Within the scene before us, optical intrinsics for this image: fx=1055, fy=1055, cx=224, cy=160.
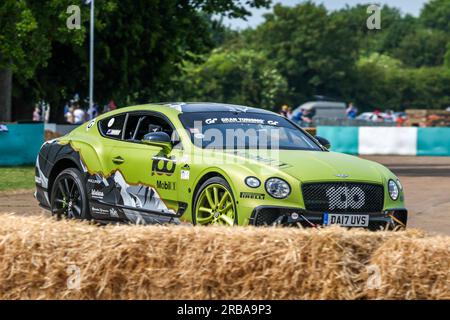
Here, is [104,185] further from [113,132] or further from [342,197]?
[342,197]

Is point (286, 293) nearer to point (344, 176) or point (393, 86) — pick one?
point (344, 176)

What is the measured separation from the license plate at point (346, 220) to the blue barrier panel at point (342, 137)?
2349cm

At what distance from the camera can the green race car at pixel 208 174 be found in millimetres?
9898

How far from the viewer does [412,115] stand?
195 ft

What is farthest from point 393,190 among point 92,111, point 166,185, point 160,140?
point 92,111

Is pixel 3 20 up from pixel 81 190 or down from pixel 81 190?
up

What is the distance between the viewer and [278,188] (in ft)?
32.4

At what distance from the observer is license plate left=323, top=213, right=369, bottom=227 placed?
32.5ft

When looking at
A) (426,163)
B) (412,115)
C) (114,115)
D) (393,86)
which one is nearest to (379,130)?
(426,163)

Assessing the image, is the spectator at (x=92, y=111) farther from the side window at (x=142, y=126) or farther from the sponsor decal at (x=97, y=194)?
the sponsor decal at (x=97, y=194)

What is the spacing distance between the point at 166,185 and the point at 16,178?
10944 millimetres

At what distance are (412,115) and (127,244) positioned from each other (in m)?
53.6

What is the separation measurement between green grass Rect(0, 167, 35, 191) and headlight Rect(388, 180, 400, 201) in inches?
388
